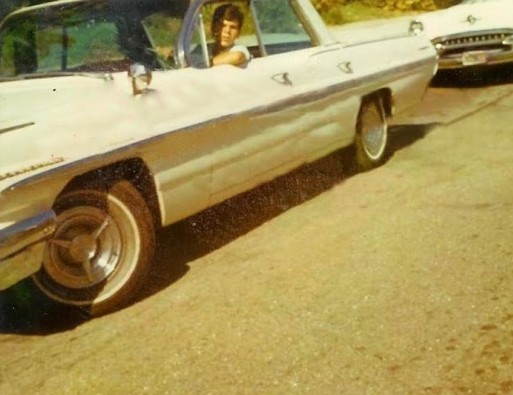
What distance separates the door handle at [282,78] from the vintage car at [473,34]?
5004mm

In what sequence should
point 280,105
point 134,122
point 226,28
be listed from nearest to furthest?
point 134,122 < point 280,105 < point 226,28

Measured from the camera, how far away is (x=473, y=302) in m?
3.48

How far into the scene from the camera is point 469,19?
9.55m

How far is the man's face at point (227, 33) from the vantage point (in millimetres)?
4859

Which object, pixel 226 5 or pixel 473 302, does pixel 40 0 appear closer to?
pixel 226 5

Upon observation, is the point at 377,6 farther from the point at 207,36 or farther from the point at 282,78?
the point at 207,36

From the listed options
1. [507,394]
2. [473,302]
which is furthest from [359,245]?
[507,394]

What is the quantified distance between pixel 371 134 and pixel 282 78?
158 centimetres

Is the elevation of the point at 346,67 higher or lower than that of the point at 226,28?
lower

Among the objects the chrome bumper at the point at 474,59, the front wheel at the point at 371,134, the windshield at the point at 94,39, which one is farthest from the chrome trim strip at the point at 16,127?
the chrome bumper at the point at 474,59

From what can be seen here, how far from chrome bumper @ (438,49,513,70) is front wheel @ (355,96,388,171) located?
3393 millimetres

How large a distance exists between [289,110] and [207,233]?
0.95 meters

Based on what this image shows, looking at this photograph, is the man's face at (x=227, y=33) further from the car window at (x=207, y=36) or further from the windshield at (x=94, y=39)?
the windshield at (x=94, y=39)

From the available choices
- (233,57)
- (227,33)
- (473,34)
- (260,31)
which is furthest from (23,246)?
(473,34)
